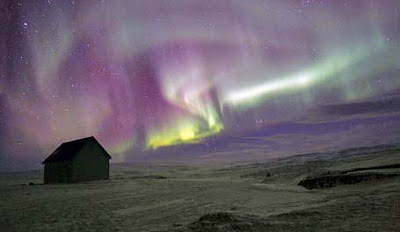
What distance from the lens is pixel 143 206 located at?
1822cm

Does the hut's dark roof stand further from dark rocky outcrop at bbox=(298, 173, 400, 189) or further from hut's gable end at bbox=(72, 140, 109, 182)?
dark rocky outcrop at bbox=(298, 173, 400, 189)

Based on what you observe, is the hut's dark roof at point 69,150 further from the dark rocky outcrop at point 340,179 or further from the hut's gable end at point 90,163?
the dark rocky outcrop at point 340,179

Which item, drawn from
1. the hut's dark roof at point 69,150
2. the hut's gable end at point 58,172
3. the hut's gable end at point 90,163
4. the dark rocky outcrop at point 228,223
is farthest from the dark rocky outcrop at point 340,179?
the hut's gable end at point 58,172

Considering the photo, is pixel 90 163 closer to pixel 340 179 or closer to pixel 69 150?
pixel 69 150

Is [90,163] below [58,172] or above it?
above

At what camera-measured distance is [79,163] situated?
44375mm

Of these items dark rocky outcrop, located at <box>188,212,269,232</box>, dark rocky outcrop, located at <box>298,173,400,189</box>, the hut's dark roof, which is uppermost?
the hut's dark roof

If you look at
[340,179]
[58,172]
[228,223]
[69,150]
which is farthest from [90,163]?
[228,223]

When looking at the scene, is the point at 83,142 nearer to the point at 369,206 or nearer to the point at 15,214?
the point at 15,214

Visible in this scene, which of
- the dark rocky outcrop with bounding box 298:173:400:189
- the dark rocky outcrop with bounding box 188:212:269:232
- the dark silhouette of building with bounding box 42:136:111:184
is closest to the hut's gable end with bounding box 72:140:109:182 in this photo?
the dark silhouette of building with bounding box 42:136:111:184

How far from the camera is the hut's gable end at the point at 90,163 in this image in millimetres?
43875

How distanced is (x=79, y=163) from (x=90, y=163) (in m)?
1.74

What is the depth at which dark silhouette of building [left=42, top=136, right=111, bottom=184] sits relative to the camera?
4381cm

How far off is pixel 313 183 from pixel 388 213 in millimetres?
12926
